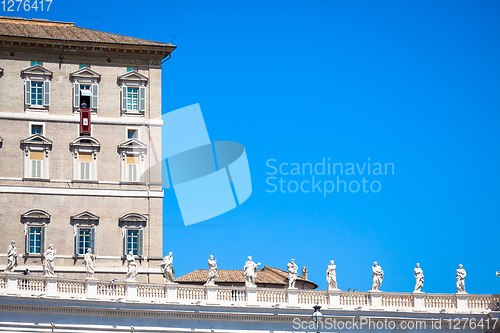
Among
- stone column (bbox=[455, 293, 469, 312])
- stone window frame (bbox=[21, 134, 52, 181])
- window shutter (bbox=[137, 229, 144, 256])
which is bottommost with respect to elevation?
stone column (bbox=[455, 293, 469, 312])

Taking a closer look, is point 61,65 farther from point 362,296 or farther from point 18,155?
point 362,296

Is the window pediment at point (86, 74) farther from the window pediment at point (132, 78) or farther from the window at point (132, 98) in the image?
the window at point (132, 98)

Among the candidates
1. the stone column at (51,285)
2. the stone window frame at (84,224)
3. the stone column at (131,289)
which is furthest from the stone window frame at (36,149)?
the stone column at (131,289)

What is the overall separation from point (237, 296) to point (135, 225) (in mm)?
13991

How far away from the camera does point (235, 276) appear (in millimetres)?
79188

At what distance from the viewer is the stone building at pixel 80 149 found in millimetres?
62312

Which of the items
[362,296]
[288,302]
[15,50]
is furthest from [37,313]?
[15,50]

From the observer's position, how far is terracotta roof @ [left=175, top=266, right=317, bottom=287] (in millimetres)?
77438

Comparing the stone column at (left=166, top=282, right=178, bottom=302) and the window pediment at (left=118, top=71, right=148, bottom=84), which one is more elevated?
the window pediment at (left=118, top=71, right=148, bottom=84)

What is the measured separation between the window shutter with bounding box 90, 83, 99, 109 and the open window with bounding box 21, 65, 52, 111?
113 inches

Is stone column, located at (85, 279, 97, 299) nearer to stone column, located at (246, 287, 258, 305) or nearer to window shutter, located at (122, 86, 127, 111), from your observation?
stone column, located at (246, 287, 258, 305)

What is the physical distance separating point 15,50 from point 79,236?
505 inches

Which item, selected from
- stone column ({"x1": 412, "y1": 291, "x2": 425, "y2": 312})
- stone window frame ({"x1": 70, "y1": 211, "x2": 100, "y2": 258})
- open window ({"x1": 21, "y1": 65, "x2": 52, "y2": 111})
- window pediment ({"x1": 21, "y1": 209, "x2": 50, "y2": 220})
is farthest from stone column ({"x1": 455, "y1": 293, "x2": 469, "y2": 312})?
open window ({"x1": 21, "y1": 65, "x2": 52, "y2": 111})

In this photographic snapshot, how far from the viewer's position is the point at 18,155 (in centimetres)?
6262
